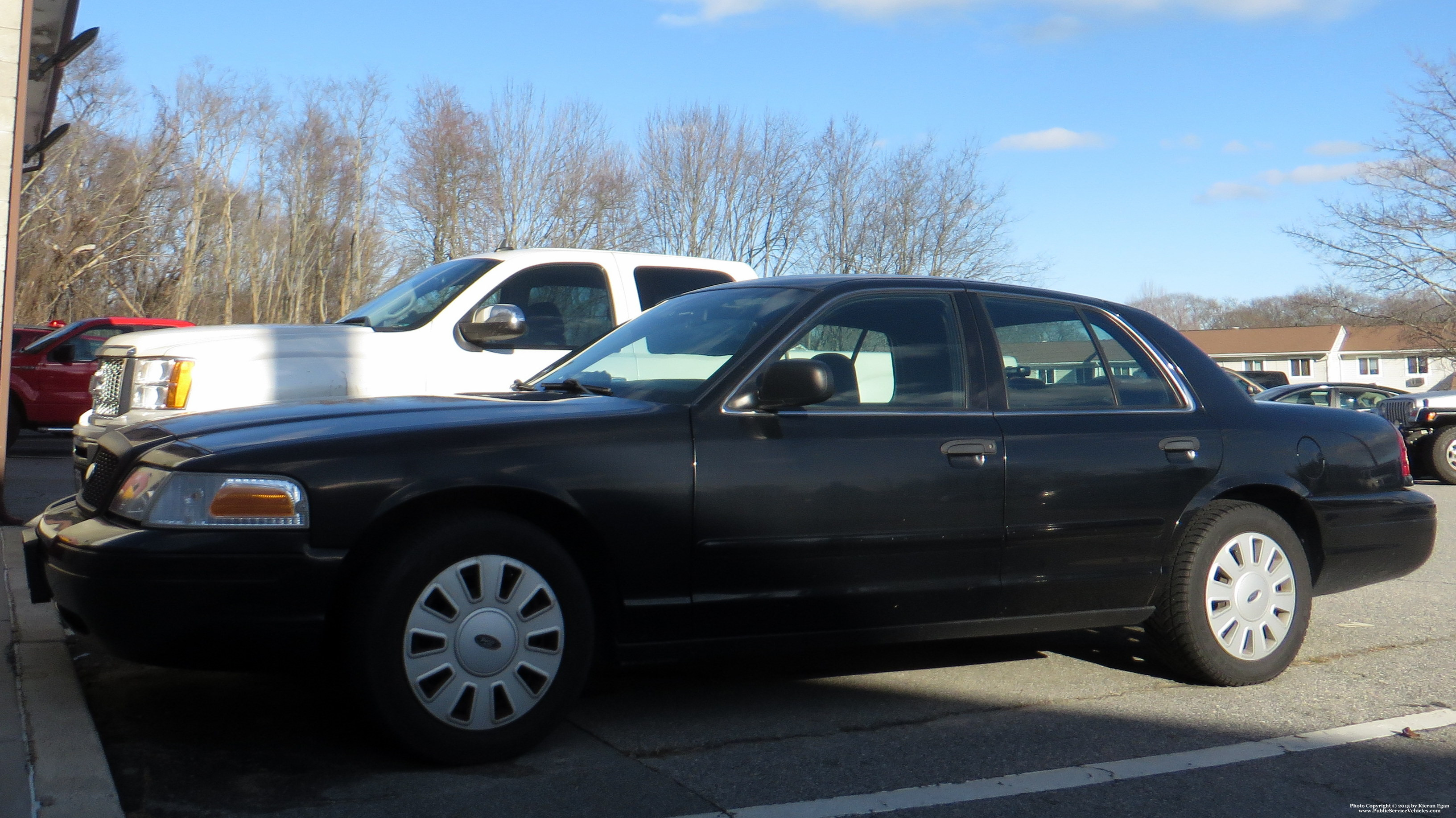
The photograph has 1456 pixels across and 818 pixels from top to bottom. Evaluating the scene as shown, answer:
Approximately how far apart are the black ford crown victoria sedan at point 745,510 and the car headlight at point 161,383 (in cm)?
215

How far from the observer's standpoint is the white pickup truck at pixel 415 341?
6.24m

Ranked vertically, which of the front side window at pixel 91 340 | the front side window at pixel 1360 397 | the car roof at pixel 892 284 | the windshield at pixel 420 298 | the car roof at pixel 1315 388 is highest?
the front side window at pixel 91 340

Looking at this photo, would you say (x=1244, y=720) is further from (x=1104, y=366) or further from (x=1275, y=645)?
(x=1104, y=366)

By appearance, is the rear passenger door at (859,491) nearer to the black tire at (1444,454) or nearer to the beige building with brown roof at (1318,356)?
the black tire at (1444,454)

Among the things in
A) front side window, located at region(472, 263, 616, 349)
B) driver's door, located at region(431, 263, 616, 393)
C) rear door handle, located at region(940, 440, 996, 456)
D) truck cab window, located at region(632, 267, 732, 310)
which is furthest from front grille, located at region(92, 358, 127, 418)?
rear door handle, located at region(940, 440, 996, 456)

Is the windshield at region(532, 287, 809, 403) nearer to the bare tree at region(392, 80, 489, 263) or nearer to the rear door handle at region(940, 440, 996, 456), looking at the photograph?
the rear door handle at region(940, 440, 996, 456)

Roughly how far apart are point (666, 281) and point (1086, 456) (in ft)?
13.0

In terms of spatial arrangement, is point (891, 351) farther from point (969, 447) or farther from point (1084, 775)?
point (1084, 775)

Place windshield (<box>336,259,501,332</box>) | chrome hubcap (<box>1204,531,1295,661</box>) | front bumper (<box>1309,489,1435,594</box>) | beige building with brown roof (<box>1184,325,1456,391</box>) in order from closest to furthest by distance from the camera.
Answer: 1. chrome hubcap (<box>1204,531,1295,661</box>)
2. front bumper (<box>1309,489,1435,594</box>)
3. windshield (<box>336,259,501,332</box>)
4. beige building with brown roof (<box>1184,325,1456,391</box>)

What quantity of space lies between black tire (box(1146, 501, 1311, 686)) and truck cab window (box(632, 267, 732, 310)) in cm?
377

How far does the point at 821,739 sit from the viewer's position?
4.03 metres

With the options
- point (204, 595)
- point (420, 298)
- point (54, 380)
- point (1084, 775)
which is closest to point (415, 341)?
point (420, 298)

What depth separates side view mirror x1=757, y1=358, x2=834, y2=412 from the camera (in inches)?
157

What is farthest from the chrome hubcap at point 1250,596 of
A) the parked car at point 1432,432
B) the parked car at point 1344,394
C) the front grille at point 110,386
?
the parked car at point 1344,394
